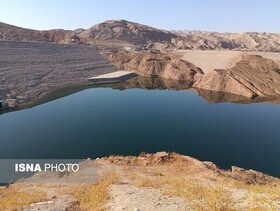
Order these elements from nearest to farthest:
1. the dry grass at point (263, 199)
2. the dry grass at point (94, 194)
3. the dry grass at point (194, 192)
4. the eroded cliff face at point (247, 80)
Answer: the dry grass at point (263, 199) < the dry grass at point (194, 192) < the dry grass at point (94, 194) < the eroded cliff face at point (247, 80)

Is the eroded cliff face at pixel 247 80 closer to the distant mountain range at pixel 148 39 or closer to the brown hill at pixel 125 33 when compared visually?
the distant mountain range at pixel 148 39

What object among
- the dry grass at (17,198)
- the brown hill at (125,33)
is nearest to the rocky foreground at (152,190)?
the dry grass at (17,198)

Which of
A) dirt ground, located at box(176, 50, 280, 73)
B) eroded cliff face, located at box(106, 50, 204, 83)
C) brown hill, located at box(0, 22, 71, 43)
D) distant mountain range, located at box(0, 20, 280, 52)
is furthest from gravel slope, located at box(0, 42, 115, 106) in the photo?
distant mountain range, located at box(0, 20, 280, 52)

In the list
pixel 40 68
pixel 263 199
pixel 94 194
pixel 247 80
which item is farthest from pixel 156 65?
pixel 263 199

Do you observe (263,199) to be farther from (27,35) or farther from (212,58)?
(27,35)

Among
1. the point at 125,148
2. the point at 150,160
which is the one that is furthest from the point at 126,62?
the point at 150,160

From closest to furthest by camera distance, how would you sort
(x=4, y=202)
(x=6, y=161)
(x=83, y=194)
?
(x=4, y=202) < (x=83, y=194) < (x=6, y=161)

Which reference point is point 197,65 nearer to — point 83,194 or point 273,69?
point 273,69
